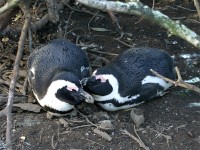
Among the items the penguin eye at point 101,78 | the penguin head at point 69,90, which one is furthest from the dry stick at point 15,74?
the penguin eye at point 101,78

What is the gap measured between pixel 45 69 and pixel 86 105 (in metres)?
0.41

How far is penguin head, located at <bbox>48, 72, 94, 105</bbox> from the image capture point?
352 centimetres

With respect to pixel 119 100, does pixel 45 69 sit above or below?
above

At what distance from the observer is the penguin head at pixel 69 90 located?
352 centimetres

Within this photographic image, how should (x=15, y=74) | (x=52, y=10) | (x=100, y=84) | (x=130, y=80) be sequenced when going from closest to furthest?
(x=15, y=74)
(x=100, y=84)
(x=130, y=80)
(x=52, y=10)

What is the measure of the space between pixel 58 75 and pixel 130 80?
0.57 meters

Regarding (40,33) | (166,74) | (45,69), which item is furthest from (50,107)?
(40,33)

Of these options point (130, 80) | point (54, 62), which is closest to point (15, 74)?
point (54, 62)

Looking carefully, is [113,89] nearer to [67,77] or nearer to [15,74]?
[67,77]

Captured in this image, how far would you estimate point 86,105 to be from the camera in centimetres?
396

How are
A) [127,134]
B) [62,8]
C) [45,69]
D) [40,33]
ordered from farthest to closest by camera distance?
[62,8] → [40,33] → [45,69] → [127,134]

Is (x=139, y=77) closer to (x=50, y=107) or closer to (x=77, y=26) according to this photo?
(x=50, y=107)

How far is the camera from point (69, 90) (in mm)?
3520

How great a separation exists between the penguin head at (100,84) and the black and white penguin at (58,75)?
8cm
